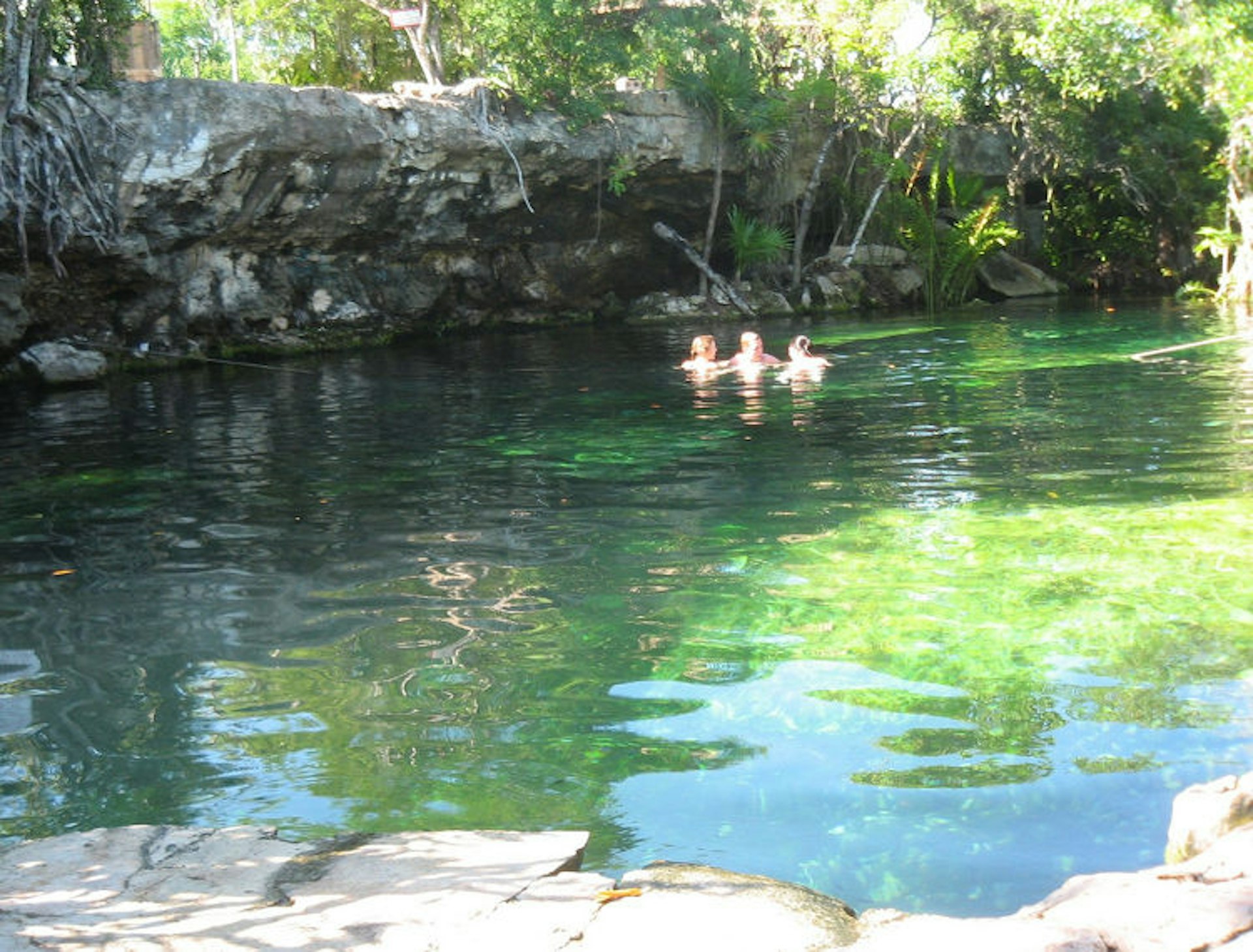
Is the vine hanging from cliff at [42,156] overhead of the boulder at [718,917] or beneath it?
overhead

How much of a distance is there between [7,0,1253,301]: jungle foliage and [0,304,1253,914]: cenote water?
1230 cm

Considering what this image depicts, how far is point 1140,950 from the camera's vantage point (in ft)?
7.91

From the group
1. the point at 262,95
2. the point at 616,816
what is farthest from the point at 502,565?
the point at 262,95

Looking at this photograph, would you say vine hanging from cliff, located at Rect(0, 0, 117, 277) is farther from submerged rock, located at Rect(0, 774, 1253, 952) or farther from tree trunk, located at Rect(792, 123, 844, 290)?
tree trunk, located at Rect(792, 123, 844, 290)

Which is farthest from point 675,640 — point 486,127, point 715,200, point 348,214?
point 715,200

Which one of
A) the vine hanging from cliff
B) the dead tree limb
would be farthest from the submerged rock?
the dead tree limb

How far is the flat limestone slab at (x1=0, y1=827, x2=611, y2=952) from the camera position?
2703mm

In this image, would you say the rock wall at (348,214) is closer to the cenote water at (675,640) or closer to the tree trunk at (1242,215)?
the cenote water at (675,640)

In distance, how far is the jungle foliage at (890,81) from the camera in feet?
71.0

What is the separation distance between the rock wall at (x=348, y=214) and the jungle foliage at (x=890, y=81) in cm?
91

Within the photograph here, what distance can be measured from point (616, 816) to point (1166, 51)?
22957 millimetres

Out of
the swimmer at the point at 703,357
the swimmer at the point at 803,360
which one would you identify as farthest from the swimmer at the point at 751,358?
the swimmer at the point at 803,360

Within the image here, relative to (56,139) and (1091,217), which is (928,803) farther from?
(1091,217)

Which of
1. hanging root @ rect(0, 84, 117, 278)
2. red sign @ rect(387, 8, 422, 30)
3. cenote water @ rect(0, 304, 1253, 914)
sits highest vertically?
red sign @ rect(387, 8, 422, 30)
